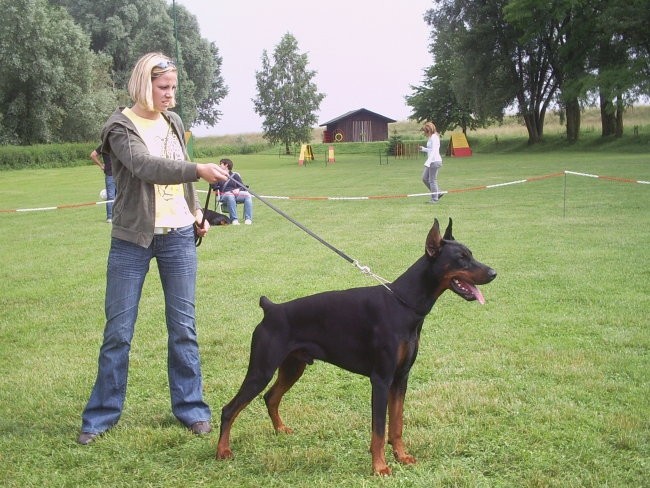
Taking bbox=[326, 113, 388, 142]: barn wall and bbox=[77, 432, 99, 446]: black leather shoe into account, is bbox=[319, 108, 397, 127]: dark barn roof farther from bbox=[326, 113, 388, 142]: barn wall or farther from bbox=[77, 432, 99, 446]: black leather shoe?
bbox=[77, 432, 99, 446]: black leather shoe

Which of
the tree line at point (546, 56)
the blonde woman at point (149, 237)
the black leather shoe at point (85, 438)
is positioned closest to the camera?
the blonde woman at point (149, 237)

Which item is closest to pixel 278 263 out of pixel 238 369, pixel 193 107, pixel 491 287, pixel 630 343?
pixel 491 287

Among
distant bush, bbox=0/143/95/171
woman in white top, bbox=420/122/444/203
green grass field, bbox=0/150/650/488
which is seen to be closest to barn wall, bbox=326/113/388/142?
distant bush, bbox=0/143/95/171

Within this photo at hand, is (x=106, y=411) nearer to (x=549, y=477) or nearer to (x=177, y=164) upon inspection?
(x=177, y=164)

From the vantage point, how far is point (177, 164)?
12.0 ft

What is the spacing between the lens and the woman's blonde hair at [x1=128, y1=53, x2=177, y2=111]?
3.75m

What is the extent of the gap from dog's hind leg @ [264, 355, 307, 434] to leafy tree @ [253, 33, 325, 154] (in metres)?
69.4

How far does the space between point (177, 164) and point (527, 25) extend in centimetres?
4333

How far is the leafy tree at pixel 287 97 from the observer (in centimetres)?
7375

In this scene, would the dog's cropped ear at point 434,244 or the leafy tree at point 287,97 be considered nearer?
the dog's cropped ear at point 434,244

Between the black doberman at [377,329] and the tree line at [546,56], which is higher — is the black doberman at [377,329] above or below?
below

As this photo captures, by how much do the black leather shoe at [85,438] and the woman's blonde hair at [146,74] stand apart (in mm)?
1960

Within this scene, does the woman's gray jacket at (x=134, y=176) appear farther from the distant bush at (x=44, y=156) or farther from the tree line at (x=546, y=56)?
the distant bush at (x=44, y=156)

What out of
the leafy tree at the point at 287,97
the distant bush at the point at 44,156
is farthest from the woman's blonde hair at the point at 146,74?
the leafy tree at the point at 287,97
